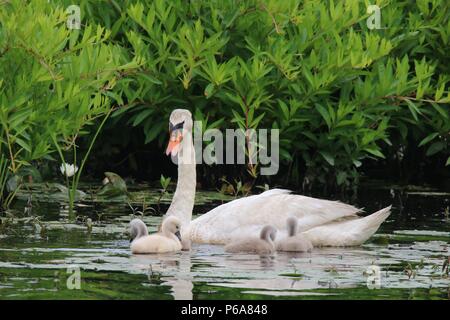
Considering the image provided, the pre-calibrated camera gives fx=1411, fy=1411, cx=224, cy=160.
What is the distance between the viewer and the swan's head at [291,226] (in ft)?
42.4

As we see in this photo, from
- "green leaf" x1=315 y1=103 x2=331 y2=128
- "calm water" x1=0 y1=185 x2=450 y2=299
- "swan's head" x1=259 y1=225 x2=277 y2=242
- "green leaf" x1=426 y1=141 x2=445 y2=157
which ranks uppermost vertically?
"green leaf" x1=315 y1=103 x2=331 y2=128

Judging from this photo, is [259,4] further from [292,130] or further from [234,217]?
[234,217]

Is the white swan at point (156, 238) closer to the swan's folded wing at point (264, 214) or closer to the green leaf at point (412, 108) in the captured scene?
the swan's folded wing at point (264, 214)

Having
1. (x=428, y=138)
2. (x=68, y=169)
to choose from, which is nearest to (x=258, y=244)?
(x=68, y=169)

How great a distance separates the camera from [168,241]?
40.9 feet

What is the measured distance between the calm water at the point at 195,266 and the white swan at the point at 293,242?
15 centimetres

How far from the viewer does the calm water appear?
1019 centimetres

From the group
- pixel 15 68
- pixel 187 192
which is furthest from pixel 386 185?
pixel 15 68

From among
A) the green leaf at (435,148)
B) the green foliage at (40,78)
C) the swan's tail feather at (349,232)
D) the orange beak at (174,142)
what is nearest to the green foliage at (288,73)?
the green leaf at (435,148)

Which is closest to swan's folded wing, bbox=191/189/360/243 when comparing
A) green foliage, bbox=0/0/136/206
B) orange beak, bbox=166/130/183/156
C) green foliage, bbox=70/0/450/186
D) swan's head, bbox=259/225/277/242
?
swan's head, bbox=259/225/277/242

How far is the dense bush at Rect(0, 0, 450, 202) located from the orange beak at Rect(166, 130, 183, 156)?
223 cm

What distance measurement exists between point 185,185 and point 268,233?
1465 mm

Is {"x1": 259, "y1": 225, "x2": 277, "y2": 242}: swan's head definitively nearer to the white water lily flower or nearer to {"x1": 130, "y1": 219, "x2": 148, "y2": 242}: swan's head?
{"x1": 130, "y1": 219, "x2": 148, "y2": 242}: swan's head

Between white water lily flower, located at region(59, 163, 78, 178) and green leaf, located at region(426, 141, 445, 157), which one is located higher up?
green leaf, located at region(426, 141, 445, 157)
